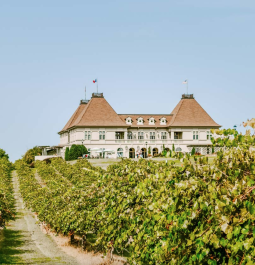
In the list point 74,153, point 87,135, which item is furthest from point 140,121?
point 74,153

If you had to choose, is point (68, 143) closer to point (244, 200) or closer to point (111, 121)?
point (111, 121)

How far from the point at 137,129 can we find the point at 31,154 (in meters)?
18.6

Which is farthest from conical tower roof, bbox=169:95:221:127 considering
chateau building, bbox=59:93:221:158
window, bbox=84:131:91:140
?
window, bbox=84:131:91:140

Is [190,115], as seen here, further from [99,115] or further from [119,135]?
[99,115]

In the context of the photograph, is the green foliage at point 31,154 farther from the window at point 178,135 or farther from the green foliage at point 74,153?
the window at point 178,135

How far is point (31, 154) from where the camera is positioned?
67250 millimetres

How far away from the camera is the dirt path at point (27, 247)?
Result: 15.6 meters

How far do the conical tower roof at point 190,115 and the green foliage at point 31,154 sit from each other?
23510 mm

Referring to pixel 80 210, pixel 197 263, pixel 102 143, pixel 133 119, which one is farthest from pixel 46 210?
pixel 133 119

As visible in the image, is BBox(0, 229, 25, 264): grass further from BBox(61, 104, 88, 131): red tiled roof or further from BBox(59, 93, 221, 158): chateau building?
BBox(61, 104, 88, 131): red tiled roof

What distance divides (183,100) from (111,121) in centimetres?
1442

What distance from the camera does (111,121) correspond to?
66562mm

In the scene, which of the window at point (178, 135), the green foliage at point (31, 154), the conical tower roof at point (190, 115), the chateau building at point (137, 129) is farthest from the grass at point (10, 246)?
the window at point (178, 135)

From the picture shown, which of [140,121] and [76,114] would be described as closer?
[140,121]
